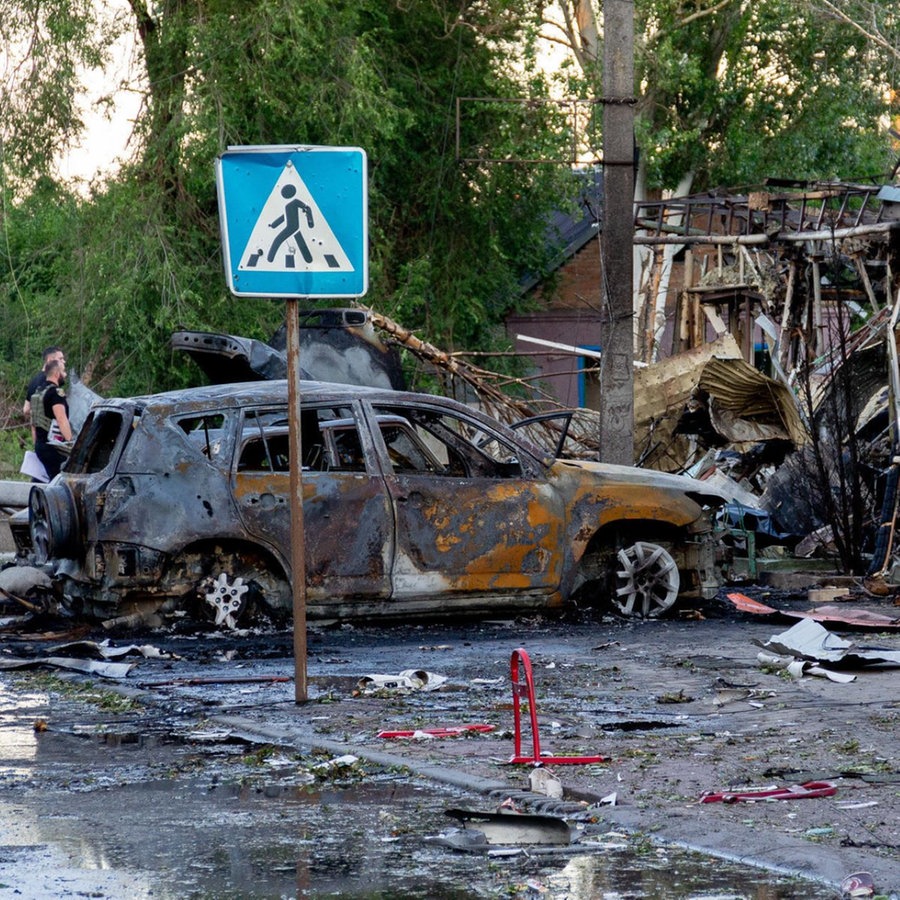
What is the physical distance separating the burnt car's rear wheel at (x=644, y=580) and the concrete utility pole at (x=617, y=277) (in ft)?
9.39

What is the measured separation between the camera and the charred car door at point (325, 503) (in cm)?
1153

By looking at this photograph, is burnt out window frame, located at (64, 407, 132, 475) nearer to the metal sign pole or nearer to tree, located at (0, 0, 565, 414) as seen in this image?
the metal sign pole

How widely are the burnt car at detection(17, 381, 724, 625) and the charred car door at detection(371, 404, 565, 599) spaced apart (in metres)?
0.01

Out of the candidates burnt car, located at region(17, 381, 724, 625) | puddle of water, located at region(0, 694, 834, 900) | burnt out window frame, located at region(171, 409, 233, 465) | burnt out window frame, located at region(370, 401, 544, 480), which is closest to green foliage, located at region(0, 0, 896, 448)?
burnt out window frame, located at region(370, 401, 544, 480)

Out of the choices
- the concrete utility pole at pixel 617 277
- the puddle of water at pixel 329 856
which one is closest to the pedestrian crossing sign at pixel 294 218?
the puddle of water at pixel 329 856

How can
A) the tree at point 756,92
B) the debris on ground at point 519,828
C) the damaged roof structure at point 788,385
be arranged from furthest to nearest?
1. the tree at point 756,92
2. the damaged roof structure at point 788,385
3. the debris on ground at point 519,828

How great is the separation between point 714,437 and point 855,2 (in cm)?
1548

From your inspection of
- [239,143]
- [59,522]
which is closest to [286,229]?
[59,522]

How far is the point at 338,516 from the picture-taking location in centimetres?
1167

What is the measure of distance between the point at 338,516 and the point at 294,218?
11.3 feet

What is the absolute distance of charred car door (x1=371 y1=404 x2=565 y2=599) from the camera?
1188 cm

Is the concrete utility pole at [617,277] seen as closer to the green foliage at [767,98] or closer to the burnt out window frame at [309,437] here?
the burnt out window frame at [309,437]

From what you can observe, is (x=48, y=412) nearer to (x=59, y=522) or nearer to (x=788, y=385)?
(x=59, y=522)

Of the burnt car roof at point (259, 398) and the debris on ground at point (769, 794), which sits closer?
the debris on ground at point (769, 794)
